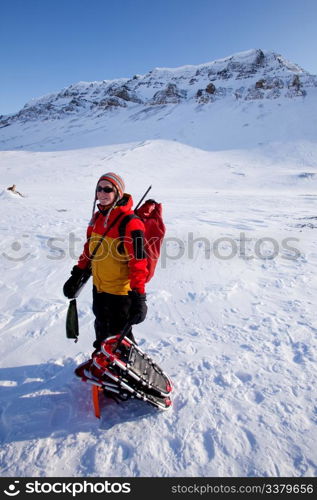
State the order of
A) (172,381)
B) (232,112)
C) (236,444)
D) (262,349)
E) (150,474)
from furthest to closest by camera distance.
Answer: (232,112)
(262,349)
(172,381)
(236,444)
(150,474)

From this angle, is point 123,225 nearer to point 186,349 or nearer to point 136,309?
point 136,309

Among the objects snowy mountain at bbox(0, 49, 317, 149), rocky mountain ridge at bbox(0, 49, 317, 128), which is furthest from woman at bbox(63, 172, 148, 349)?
rocky mountain ridge at bbox(0, 49, 317, 128)

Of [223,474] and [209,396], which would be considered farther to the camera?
[209,396]

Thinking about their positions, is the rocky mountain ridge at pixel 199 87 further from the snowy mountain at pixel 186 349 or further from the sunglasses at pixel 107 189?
the sunglasses at pixel 107 189

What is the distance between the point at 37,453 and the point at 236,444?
1.56m

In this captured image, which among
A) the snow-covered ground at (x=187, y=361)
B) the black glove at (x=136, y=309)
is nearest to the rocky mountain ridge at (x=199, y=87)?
the snow-covered ground at (x=187, y=361)

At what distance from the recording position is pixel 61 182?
21.2 m

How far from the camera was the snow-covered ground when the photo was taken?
2.05m

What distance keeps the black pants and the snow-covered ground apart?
67 centimetres

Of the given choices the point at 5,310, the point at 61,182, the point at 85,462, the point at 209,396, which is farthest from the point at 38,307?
the point at 61,182

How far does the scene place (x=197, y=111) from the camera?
159 feet

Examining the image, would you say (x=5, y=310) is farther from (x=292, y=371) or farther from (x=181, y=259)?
(x=292, y=371)

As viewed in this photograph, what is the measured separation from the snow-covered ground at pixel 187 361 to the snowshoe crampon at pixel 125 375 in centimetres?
19

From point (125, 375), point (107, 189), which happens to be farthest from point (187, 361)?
point (107, 189)
